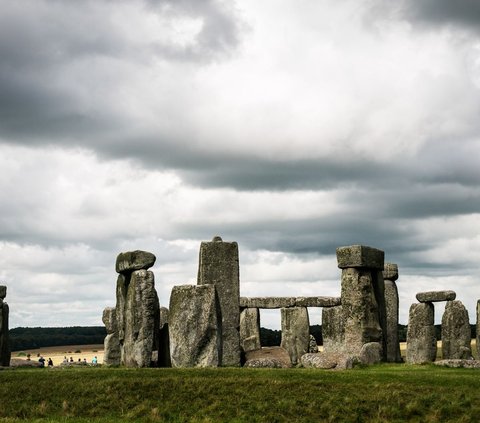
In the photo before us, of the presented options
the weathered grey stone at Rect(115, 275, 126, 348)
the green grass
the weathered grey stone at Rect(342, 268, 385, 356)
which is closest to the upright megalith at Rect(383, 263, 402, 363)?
the weathered grey stone at Rect(342, 268, 385, 356)

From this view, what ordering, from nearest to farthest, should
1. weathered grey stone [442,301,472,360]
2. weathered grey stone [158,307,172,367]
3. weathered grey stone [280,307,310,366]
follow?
weathered grey stone [158,307,172,367], weathered grey stone [442,301,472,360], weathered grey stone [280,307,310,366]

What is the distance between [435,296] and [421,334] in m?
1.83

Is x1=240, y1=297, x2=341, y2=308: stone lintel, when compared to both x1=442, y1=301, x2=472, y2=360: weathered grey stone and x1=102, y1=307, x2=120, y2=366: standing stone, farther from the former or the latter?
x1=102, y1=307, x2=120, y2=366: standing stone

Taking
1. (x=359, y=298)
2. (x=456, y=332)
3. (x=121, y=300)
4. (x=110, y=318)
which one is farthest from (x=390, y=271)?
(x=121, y=300)

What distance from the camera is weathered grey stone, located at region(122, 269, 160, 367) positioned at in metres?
26.4

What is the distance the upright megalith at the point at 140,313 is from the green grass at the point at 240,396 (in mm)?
2951

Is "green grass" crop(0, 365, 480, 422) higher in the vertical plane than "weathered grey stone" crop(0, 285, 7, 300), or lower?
lower

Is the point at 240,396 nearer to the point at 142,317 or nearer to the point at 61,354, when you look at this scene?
the point at 142,317

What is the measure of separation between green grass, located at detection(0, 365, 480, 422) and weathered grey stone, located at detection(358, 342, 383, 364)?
498cm

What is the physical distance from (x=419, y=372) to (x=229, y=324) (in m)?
7.73

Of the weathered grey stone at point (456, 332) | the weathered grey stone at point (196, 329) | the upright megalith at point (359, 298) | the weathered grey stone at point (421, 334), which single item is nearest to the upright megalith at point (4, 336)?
the weathered grey stone at point (196, 329)

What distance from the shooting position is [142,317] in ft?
86.9

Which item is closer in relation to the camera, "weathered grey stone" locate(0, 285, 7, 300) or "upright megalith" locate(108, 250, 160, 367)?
"upright megalith" locate(108, 250, 160, 367)

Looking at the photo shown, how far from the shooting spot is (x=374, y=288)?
31047 millimetres
